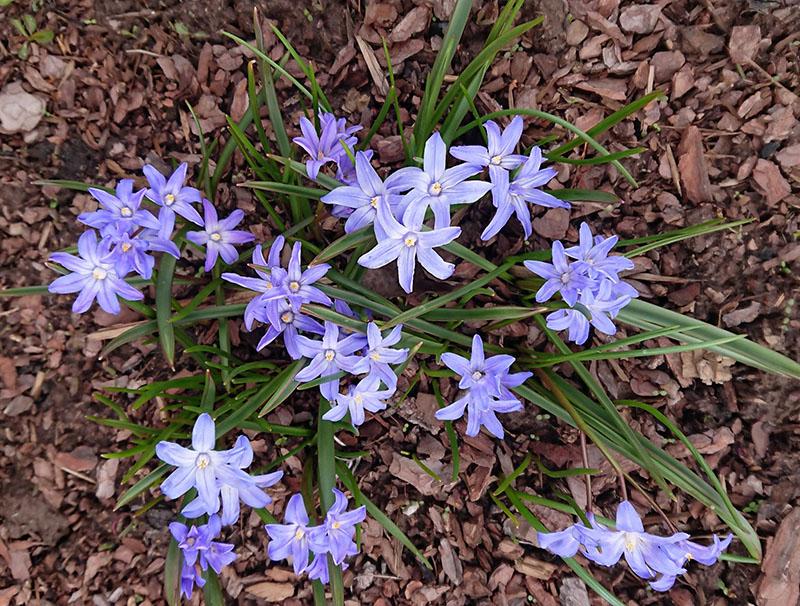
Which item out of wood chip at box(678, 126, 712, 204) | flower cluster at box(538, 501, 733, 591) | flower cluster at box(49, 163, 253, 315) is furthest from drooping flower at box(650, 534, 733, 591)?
flower cluster at box(49, 163, 253, 315)

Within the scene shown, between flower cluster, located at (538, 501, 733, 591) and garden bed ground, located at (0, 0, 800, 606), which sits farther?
garden bed ground, located at (0, 0, 800, 606)

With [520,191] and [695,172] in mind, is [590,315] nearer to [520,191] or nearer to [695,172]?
[520,191]

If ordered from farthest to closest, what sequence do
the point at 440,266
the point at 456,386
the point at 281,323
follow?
the point at 456,386 < the point at 281,323 < the point at 440,266

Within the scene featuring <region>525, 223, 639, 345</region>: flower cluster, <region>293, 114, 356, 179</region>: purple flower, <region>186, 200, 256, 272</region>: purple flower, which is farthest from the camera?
<region>186, 200, 256, 272</region>: purple flower

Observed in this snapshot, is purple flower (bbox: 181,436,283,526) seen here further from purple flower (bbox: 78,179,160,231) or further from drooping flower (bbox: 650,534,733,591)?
drooping flower (bbox: 650,534,733,591)

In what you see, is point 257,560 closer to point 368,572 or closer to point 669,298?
point 368,572

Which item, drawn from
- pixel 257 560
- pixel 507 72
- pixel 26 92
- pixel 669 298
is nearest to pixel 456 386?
pixel 669 298

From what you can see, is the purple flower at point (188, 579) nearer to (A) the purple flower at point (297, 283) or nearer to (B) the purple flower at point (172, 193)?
(A) the purple flower at point (297, 283)
